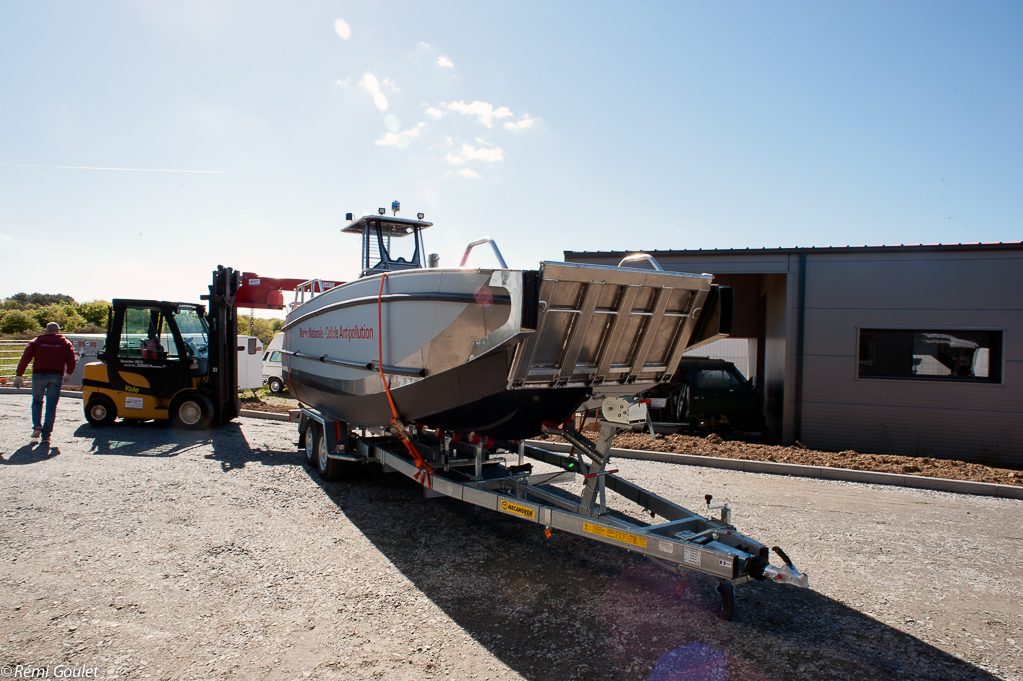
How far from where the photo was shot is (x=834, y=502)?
5.94m

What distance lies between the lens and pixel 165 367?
964 centimetres

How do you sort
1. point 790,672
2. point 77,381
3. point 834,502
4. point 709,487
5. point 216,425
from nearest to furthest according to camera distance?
point 790,672
point 834,502
point 709,487
point 216,425
point 77,381

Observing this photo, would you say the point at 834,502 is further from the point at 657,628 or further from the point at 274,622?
the point at 274,622

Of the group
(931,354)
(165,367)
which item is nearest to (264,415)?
(165,367)

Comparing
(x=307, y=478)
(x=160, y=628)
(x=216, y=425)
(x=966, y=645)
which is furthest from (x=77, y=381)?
(x=966, y=645)

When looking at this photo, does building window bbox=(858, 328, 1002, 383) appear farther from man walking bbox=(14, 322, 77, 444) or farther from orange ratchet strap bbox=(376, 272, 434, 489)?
man walking bbox=(14, 322, 77, 444)

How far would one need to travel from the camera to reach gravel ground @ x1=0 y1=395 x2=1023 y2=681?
2.96 metres

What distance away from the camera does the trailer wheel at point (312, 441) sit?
6.89 m

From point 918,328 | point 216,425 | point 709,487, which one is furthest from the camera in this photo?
point 216,425

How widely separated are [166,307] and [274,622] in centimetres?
785

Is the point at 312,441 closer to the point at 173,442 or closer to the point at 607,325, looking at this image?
the point at 173,442

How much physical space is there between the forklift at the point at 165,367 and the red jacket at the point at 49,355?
1.24m

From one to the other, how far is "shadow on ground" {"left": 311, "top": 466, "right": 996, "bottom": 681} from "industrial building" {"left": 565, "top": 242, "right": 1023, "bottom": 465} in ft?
20.8

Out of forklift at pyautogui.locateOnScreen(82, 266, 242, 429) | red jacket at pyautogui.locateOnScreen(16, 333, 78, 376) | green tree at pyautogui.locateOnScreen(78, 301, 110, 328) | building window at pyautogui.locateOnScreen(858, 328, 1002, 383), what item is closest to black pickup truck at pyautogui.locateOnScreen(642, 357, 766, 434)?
building window at pyautogui.locateOnScreen(858, 328, 1002, 383)
